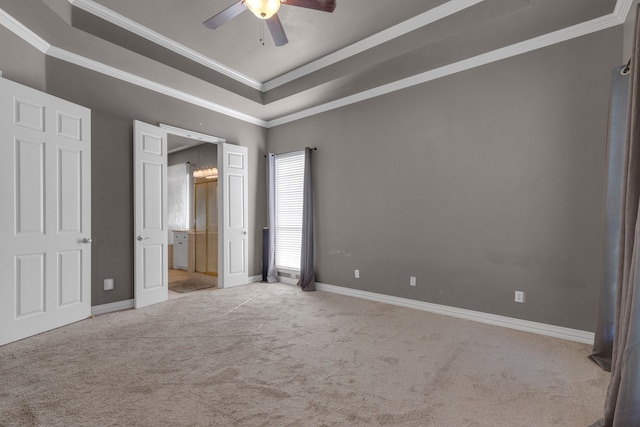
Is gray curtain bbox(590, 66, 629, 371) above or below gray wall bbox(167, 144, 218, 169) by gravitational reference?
below

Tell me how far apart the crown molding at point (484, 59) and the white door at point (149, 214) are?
2.53 m

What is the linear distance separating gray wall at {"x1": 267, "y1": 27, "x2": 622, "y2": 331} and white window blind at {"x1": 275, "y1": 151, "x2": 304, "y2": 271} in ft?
2.71

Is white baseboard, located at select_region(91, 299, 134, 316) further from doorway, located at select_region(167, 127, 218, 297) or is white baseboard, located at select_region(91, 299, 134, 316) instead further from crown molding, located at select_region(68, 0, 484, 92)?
crown molding, located at select_region(68, 0, 484, 92)

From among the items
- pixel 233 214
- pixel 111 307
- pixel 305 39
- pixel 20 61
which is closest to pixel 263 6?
pixel 305 39

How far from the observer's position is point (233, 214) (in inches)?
207

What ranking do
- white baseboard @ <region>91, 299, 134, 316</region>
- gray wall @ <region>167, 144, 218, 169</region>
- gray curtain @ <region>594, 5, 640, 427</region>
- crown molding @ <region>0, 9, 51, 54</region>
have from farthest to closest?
gray wall @ <region>167, 144, 218, 169</region> → white baseboard @ <region>91, 299, 134, 316</region> → crown molding @ <region>0, 9, 51, 54</region> → gray curtain @ <region>594, 5, 640, 427</region>

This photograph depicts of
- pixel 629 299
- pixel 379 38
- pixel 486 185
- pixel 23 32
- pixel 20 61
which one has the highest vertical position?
pixel 379 38

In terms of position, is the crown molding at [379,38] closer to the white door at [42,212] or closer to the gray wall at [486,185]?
the gray wall at [486,185]

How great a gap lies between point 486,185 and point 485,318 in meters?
1.54

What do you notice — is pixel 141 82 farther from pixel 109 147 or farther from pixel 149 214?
pixel 149 214

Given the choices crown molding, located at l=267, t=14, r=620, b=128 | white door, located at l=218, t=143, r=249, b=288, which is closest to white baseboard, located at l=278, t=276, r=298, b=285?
white door, located at l=218, t=143, r=249, b=288

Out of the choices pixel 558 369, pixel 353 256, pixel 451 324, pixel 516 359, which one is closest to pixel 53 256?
pixel 353 256

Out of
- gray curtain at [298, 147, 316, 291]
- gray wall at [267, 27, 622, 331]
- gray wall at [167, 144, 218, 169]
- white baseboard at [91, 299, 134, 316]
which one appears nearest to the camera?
gray wall at [267, 27, 622, 331]

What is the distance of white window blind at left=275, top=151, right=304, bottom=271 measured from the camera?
5.41 m
